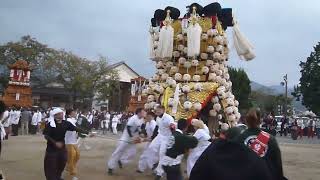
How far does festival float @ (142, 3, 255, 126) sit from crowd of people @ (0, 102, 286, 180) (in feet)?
3.32

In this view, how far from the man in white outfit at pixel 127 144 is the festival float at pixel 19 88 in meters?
23.3

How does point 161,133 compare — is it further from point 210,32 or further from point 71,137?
point 210,32

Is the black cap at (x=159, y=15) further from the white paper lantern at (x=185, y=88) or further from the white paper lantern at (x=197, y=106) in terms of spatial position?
the white paper lantern at (x=197, y=106)

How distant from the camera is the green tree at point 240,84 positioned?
119 feet

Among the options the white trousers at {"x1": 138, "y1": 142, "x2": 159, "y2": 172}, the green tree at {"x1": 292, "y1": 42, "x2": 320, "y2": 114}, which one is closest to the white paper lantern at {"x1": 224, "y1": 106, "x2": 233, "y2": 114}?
the white trousers at {"x1": 138, "y1": 142, "x2": 159, "y2": 172}

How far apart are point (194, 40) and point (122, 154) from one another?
4381 mm

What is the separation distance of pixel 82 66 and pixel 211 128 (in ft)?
114

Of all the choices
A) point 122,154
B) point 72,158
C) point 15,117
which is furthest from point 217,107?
point 15,117

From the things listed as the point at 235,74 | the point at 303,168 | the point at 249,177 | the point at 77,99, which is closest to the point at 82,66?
the point at 77,99

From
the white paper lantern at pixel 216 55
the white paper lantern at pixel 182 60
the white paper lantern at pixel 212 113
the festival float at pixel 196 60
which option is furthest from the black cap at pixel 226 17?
the white paper lantern at pixel 212 113

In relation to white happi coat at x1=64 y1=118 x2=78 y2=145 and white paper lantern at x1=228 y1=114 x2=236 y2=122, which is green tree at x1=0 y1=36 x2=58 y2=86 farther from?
white happi coat at x1=64 y1=118 x2=78 y2=145

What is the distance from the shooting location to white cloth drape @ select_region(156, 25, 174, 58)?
1409 cm

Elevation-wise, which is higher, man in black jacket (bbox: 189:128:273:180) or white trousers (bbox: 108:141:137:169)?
man in black jacket (bbox: 189:128:273:180)

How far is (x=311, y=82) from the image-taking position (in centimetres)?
3631
